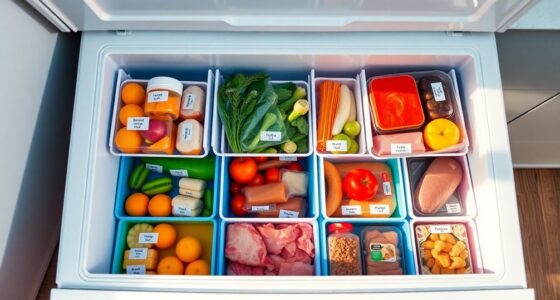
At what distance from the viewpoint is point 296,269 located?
1.00 meters

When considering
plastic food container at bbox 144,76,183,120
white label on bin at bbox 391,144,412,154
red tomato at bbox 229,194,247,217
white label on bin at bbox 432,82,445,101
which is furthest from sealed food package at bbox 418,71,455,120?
plastic food container at bbox 144,76,183,120

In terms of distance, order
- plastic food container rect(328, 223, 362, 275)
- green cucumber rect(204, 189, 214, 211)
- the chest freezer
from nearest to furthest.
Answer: the chest freezer → plastic food container rect(328, 223, 362, 275) → green cucumber rect(204, 189, 214, 211)

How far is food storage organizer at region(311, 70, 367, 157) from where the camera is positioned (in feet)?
3.41

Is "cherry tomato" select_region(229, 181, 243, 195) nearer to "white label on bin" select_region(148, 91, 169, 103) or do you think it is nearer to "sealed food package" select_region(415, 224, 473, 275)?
"white label on bin" select_region(148, 91, 169, 103)

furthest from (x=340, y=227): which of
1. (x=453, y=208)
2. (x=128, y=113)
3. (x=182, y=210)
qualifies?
(x=128, y=113)

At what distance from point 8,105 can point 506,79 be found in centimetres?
131

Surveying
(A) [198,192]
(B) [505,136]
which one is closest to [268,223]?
(A) [198,192]

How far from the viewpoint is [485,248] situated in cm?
93

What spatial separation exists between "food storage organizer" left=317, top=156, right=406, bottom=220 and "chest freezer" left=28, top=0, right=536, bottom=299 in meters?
0.19

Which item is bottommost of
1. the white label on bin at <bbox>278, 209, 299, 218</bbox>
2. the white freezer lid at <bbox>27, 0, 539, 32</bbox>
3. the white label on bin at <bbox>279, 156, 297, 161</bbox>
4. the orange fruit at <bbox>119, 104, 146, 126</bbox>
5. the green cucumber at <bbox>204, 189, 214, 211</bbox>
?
the white label on bin at <bbox>278, 209, 299, 218</bbox>

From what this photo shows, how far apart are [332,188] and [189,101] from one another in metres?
0.46

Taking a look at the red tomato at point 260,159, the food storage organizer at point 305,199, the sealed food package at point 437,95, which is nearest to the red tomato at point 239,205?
the food storage organizer at point 305,199

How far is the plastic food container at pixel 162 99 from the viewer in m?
0.99

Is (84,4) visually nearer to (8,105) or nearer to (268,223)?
(8,105)
